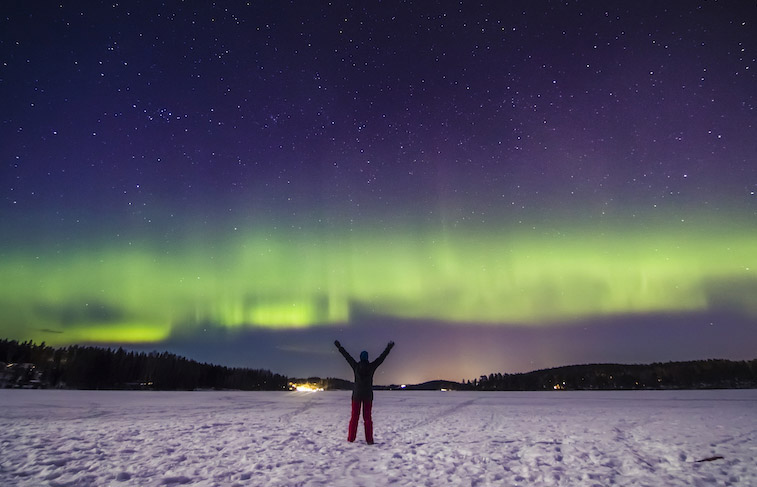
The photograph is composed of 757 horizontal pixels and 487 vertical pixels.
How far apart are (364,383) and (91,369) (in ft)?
470

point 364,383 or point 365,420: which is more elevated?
point 364,383

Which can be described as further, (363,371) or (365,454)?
(363,371)

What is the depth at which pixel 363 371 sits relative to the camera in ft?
38.8

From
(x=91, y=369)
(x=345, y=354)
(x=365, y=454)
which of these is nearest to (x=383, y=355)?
(x=345, y=354)

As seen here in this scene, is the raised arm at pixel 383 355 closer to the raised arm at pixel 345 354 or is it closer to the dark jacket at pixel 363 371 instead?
the dark jacket at pixel 363 371

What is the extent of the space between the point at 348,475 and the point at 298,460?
5.81 feet

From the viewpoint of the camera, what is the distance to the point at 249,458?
9664 mm

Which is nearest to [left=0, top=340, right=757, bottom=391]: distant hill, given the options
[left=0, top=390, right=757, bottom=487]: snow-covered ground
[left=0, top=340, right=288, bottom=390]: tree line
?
[left=0, top=340, right=288, bottom=390]: tree line

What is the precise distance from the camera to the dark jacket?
11688 millimetres

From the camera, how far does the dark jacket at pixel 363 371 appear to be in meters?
11.7

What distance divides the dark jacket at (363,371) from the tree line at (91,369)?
140 metres

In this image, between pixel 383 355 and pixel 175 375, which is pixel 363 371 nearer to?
pixel 383 355

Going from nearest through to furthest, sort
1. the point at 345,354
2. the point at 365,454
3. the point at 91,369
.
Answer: the point at 365,454
the point at 345,354
the point at 91,369

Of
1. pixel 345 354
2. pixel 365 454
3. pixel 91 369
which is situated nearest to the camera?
pixel 365 454
